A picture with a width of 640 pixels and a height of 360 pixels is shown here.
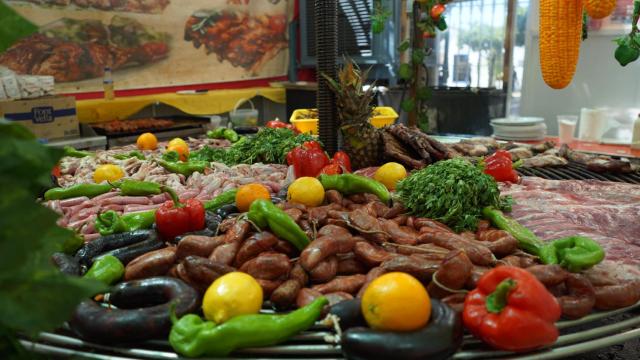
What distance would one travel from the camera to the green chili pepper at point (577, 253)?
204 centimetres

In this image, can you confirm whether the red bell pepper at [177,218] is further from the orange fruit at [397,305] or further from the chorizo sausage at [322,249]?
the orange fruit at [397,305]

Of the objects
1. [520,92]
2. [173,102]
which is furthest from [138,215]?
[520,92]

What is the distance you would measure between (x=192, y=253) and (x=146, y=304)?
28cm

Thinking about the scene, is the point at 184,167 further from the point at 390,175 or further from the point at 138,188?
the point at 390,175

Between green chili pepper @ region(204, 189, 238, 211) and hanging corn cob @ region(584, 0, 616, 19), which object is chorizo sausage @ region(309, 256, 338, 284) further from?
hanging corn cob @ region(584, 0, 616, 19)

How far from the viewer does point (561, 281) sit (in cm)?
199

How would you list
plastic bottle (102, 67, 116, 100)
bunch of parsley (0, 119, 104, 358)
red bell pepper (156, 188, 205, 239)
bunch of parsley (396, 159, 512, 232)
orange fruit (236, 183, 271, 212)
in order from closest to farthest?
1. bunch of parsley (0, 119, 104, 358)
2. red bell pepper (156, 188, 205, 239)
3. bunch of parsley (396, 159, 512, 232)
4. orange fruit (236, 183, 271, 212)
5. plastic bottle (102, 67, 116, 100)

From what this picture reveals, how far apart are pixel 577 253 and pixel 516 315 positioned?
612 mm

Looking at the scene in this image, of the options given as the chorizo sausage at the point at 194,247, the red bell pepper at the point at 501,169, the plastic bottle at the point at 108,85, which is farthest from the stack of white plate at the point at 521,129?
the plastic bottle at the point at 108,85

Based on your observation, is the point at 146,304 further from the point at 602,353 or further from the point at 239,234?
the point at 602,353

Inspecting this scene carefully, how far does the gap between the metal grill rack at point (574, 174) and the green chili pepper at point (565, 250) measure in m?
1.54

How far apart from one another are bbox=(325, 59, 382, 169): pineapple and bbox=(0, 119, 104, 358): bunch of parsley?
256 cm

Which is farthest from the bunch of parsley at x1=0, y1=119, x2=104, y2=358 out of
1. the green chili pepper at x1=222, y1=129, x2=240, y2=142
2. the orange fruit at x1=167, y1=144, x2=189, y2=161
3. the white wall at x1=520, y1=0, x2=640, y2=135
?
the white wall at x1=520, y1=0, x2=640, y2=135

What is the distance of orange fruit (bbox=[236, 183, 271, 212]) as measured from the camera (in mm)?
2740
